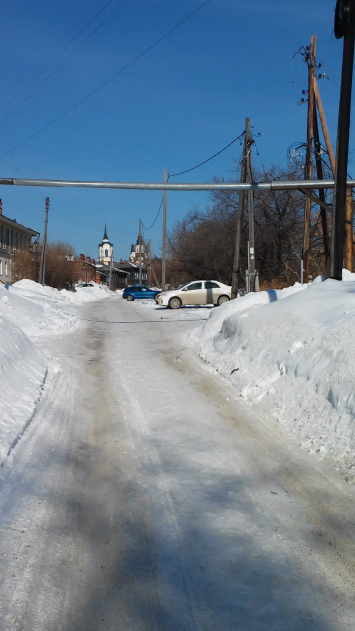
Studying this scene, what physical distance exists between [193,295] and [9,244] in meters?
38.5

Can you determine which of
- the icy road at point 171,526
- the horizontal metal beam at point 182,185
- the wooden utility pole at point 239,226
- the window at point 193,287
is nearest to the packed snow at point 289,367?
the icy road at point 171,526

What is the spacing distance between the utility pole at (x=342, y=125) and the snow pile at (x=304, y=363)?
707 millimetres

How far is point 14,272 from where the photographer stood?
55688 millimetres

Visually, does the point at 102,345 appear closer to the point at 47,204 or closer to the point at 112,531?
the point at 112,531

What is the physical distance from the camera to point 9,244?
62281mm

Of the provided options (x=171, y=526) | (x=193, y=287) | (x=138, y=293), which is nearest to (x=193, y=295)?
(x=193, y=287)

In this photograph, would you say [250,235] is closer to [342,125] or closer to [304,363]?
[342,125]

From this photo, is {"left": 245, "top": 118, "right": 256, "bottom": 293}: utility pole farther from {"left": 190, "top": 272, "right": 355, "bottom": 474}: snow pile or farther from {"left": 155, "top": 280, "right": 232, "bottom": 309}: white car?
{"left": 190, "top": 272, "right": 355, "bottom": 474}: snow pile

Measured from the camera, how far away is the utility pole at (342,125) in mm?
10508

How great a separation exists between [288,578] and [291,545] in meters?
0.43

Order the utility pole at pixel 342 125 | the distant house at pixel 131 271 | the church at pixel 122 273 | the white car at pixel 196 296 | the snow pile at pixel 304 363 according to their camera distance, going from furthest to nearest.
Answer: the distant house at pixel 131 271, the church at pixel 122 273, the white car at pixel 196 296, the utility pole at pixel 342 125, the snow pile at pixel 304 363

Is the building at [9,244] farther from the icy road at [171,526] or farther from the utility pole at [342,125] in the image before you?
the icy road at [171,526]

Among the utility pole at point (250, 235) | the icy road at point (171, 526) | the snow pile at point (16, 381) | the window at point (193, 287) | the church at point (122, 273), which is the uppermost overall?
the church at point (122, 273)

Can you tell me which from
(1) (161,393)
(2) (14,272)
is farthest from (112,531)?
(2) (14,272)
